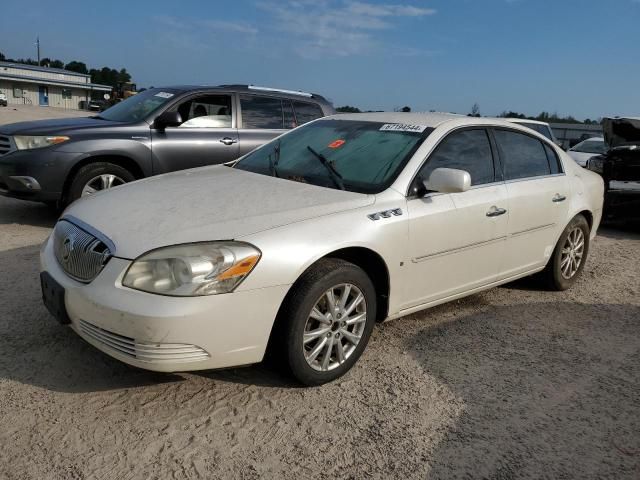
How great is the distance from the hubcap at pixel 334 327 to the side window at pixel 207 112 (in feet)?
14.5

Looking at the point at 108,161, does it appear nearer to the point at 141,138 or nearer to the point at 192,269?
the point at 141,138

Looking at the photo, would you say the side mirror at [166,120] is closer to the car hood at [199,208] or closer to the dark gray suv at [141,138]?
the dark gray suv at [141,138]

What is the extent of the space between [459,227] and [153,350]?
212cm

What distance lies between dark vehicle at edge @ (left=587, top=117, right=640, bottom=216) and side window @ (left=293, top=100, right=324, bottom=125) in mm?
4046

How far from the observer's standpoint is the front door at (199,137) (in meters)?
6.71

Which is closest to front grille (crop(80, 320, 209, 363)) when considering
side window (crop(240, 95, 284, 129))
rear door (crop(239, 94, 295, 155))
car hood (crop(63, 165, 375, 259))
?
car hood (crop(63, 165, 375, 259))

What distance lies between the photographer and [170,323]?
2613mm

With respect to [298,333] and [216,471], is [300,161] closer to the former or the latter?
[298,333]

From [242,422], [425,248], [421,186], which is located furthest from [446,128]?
[242,422]

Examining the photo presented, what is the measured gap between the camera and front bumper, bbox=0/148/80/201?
6043 mm

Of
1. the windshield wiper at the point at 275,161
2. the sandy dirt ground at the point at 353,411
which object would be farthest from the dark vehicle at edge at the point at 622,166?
the windshield wiper at the point at 275,161

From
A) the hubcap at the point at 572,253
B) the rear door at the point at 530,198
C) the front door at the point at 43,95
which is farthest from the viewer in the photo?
the front door at the point at 43,95

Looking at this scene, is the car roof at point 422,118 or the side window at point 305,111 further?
the side window at point 305,111

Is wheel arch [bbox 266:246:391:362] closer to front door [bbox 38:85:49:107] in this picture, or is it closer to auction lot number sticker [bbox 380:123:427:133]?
auction lot number sticker [bbox 380:123:427:133]
